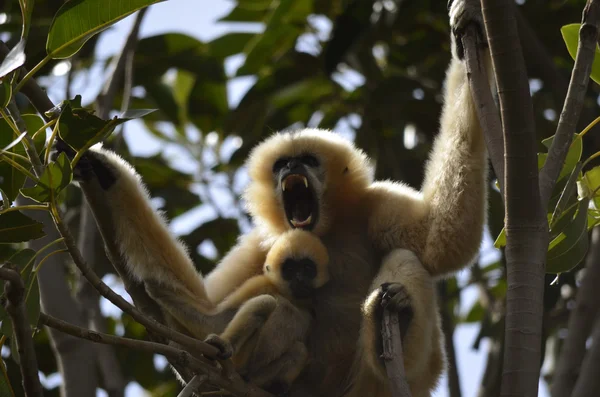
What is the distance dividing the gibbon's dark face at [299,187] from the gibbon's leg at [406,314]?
3.10 ft

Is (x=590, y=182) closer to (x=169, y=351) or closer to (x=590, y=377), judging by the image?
(x=590, y=377)

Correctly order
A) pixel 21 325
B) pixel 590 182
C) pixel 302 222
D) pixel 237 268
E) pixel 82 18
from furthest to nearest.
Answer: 1. pixel 302 222
2. pixel 237 268
3. pixel 590 182
4. pixel 82 18
5. pixel 21 325

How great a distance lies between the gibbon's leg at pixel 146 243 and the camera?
4203mm

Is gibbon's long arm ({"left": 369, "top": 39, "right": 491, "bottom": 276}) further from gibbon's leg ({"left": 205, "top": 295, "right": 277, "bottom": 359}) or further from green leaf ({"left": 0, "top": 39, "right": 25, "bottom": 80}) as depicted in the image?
green leaf ({"left": 0, "top": 39, "right": 25, "bottom": 80})

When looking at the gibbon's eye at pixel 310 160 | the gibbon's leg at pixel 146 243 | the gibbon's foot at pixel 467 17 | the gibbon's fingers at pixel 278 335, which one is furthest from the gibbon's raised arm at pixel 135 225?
the gibbon's foot at pixel 467 17

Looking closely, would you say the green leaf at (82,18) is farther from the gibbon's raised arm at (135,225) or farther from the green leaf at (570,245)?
the green leaf at (570,245)

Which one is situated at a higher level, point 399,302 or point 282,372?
point 399,302

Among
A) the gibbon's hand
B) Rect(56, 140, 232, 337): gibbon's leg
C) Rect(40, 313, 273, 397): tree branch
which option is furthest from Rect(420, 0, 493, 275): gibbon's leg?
Rect(40, 313, 273, 397): tree branch

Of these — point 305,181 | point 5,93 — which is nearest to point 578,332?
point 305,181

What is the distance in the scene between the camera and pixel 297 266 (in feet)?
15.4

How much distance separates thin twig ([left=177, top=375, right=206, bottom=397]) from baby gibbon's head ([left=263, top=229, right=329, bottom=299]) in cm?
162

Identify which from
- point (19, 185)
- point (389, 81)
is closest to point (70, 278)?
point (389, 81)

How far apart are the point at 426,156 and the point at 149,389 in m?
3.04

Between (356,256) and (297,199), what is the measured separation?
0.69 meters
